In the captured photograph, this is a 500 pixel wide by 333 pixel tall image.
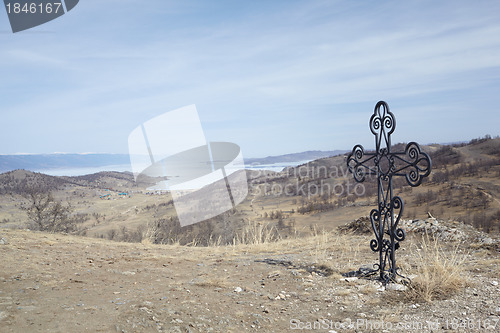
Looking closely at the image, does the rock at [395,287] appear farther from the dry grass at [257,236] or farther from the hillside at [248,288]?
the dry grass at [257,236]

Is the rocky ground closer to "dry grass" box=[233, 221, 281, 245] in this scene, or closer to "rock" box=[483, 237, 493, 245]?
"rock" box=[483, 237, 493, 245]

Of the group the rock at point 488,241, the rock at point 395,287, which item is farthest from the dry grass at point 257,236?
the rock at point 488,241

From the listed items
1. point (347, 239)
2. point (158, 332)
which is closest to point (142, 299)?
point (158, 332)

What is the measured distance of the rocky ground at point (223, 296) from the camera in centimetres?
383

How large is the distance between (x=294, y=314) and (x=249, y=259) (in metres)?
3.44

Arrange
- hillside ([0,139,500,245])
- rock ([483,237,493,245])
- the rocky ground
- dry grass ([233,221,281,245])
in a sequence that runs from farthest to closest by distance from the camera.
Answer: hillside ([0,139,500,245]), dry grass ([233,221,281,245]), rock ([483,237,493,245]), the rocky ground

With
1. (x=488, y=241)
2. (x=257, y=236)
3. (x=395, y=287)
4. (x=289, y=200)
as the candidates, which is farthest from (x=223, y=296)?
(x=289, y=200)

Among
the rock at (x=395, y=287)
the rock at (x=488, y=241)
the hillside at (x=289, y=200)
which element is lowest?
the hillside at (x=289, y=200)

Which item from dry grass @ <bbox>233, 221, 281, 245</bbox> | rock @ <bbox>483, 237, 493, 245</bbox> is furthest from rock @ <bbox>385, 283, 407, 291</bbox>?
dry grass @ <bbox>233, 221, 281, 245</bbox>

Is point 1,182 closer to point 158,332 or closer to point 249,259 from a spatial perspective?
point 249,259

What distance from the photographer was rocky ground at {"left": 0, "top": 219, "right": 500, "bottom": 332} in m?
3.83

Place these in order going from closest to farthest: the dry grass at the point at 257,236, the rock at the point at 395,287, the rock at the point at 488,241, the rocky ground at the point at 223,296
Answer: the rocky ground at the point at 223,296
the rock at the point at 395,287
the rock at the point at 488,241
the dry grass at the point at 257,236

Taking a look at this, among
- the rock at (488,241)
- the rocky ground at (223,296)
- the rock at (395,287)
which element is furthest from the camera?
the rock at (488,241)

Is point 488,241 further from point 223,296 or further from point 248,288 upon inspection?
point 223,296
